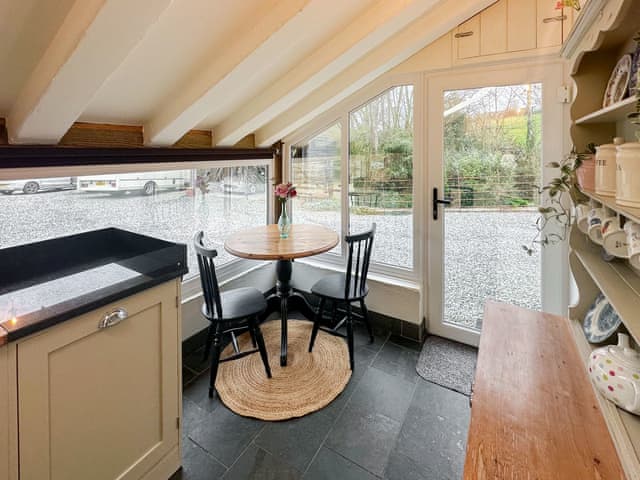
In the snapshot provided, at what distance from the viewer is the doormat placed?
7.04 feet

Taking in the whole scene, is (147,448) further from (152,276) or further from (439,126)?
(439,126)

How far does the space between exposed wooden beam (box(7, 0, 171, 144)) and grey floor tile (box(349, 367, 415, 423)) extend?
1.98 meters

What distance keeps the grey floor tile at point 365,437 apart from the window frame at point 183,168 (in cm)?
139

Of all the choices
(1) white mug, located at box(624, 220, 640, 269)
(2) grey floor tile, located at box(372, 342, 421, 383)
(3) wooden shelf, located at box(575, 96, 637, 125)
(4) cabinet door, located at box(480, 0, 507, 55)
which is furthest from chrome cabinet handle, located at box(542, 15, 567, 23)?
(2) grey floor tile, located at box(372, 342, 421, 383)

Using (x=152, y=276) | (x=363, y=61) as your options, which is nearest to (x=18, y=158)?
(x=152, y=276)

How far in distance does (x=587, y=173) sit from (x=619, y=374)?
0.67 m

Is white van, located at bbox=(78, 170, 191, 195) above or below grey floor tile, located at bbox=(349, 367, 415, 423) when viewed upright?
above

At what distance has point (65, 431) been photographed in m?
1.13

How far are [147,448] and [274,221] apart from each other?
2168mm

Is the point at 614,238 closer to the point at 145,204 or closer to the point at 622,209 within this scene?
the point at 622,209

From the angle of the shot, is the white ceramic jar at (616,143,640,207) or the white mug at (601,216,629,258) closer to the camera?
the white ceramic jar at (616,143,640,207)

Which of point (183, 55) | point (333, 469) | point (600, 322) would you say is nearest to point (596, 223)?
point (600, 322)

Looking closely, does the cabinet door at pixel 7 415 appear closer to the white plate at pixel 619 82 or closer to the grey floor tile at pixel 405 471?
the grey floor tile at pixel 405 471

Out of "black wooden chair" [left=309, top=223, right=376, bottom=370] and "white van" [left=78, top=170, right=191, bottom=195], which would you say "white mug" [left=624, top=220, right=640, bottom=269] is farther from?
"white van" [left=78, top=170, right=191, bottom=195]
